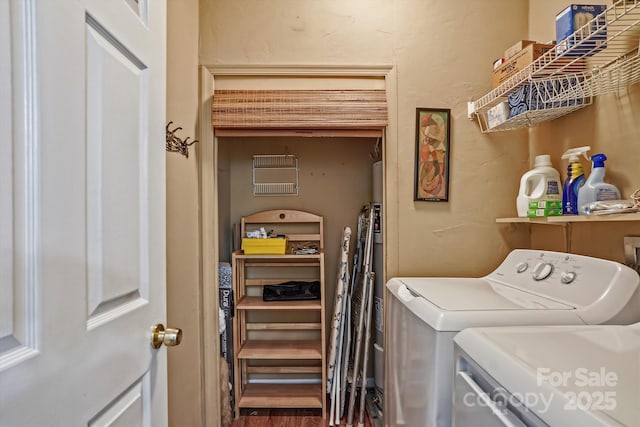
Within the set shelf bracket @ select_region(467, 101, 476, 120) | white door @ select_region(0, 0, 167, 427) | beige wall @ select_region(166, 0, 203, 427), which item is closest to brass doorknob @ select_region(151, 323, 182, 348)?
white door @ select_region(0, 0, 167, 427)

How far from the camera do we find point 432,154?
5.70 feet

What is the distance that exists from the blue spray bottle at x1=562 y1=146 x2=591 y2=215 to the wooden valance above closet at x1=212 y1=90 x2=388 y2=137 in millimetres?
820

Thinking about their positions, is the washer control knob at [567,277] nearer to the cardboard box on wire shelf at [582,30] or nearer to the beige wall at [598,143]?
the beige wall at [598,143]

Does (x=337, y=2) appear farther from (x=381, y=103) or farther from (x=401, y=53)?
(x=381, y=103)

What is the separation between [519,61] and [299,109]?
38.8 inches

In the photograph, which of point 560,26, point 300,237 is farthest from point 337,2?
point 300,237

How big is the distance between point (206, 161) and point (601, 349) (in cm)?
166

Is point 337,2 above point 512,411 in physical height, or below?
above

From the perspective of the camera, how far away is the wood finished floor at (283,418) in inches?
79.2

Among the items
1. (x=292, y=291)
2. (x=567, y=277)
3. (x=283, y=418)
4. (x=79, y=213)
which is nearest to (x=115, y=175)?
(x=79, y=213)

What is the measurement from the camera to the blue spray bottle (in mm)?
1280

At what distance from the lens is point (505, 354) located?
68 centimetres

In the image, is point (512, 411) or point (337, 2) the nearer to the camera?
point (512, 411)

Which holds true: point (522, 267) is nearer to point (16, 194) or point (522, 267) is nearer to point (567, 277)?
point (567, 277)
